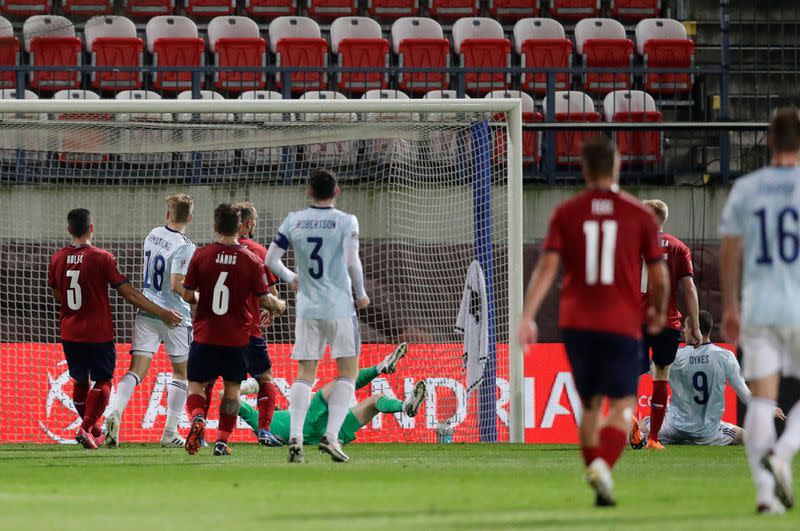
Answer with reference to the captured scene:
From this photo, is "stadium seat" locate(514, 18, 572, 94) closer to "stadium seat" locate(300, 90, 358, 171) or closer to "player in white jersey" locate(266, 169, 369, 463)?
"stadium seat" locate(300, 90, 358, 171)

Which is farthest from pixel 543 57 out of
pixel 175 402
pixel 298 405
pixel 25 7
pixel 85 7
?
pixel 298 405

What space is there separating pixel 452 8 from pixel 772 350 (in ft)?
48.0

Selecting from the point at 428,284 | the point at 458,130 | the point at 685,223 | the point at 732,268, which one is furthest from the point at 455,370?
the point at 732,268

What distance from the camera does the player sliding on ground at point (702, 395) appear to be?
1316cm

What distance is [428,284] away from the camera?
14.6 m

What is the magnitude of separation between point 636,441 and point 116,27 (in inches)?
395

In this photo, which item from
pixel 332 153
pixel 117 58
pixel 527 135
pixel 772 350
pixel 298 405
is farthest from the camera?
pixel 117 58

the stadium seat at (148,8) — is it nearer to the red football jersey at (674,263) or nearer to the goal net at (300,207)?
the goal net at (300,207)

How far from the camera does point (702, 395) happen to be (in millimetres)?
13266

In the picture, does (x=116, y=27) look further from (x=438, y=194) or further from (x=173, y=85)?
(x=438, y=194)

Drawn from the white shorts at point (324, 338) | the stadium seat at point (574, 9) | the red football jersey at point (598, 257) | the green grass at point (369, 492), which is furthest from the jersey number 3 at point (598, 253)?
the stadium seat at point (574, 9)

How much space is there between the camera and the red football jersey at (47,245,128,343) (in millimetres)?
11820

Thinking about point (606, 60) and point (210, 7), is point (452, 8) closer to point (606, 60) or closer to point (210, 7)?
point (606, 60)

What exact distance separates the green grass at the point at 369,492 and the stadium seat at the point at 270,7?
10.1 m
